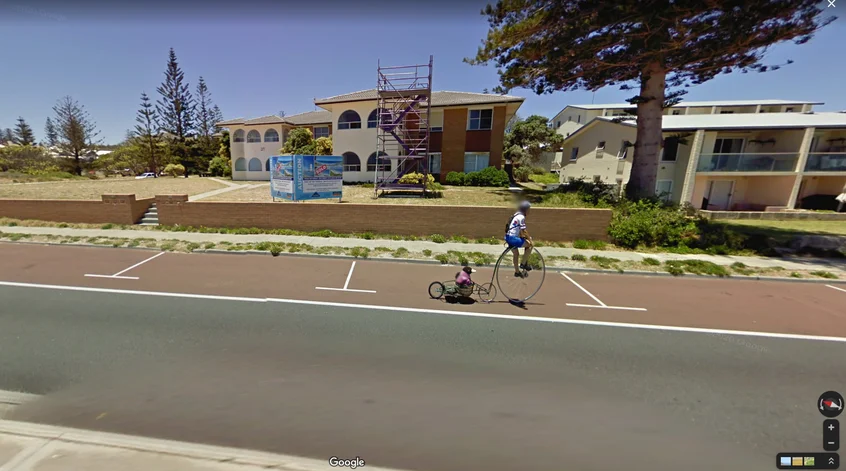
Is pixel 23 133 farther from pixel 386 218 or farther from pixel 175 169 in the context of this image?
pixel 386 218

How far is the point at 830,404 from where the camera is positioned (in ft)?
10.2

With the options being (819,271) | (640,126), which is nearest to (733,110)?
(640,126)

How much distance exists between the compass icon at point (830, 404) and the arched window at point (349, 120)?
81.9 feet

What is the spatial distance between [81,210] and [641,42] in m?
22.2

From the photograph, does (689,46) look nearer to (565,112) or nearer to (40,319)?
(40,319)

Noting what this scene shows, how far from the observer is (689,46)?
32.7 feet

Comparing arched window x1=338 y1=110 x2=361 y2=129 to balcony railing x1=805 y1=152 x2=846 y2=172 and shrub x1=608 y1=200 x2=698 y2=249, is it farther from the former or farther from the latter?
balcony railing x1=805 y1=152 x2=846 y2=172

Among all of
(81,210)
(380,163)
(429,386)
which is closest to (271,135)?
(380,163)

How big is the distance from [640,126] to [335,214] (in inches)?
494

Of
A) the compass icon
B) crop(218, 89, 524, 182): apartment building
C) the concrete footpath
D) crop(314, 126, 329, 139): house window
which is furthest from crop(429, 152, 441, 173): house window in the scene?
the compass icon

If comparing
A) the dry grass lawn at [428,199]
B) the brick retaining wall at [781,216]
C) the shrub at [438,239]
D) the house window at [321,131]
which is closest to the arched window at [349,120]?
the house window at [321,131]

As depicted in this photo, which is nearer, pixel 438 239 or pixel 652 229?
pixel 652 229

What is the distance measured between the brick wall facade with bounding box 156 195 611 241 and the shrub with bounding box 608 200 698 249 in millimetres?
428

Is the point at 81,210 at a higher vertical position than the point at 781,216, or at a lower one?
lower
